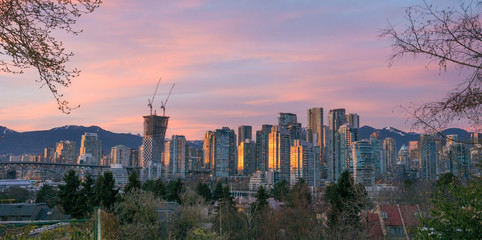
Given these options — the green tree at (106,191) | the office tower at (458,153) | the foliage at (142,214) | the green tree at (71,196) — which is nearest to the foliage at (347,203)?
the foliage at (142,214)

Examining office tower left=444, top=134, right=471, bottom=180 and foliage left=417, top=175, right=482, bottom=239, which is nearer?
office tower left=444, top=134, right=471, bottom=180

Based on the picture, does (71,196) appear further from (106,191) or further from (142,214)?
(142,214)

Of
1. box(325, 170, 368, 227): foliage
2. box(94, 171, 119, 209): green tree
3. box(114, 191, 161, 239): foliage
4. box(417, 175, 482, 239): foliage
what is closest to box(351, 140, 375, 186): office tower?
box(325, 170, 368, 227): foliage

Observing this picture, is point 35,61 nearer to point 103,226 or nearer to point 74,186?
point 103,226

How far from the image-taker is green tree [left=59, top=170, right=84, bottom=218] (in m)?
37.9

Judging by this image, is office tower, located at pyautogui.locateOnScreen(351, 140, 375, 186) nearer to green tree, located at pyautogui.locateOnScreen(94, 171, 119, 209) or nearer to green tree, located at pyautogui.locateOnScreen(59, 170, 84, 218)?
green tree, located at pyautogui.locateOnScreen(59, 170, 84, 218)

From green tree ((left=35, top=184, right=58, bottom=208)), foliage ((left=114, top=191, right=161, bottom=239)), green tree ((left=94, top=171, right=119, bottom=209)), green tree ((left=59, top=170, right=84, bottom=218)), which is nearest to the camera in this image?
foliage ((left=114, top=191, right=161, bottom=239))

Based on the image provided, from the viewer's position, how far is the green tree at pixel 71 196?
37.9m

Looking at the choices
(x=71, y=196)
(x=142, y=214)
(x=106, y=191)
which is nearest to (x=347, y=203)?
(x=142, y=214)

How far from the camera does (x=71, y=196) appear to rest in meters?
38.9

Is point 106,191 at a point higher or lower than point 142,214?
higher

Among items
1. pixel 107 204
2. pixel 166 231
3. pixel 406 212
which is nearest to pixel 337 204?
pixel 406 212

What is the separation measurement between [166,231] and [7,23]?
27099 mm

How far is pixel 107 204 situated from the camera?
116 feet
